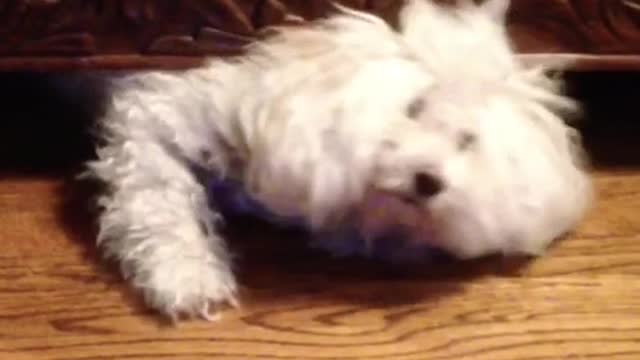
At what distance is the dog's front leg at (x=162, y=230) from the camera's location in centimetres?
118

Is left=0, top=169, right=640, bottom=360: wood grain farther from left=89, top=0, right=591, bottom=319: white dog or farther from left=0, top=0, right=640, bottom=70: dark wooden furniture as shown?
left=0, top=0, right=640, bottom=70: dark wooden furniture

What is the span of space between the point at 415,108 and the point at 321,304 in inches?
7.7

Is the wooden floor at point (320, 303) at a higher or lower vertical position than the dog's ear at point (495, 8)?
lower

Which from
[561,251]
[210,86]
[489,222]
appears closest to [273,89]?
[210,86]

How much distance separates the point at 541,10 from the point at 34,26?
17.7 inches

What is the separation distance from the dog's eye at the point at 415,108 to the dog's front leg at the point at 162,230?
0.22 meters

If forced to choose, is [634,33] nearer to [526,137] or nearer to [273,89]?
[526,137]

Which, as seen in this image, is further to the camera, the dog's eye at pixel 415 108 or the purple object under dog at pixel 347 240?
the purple object under dog at pixel 347 240

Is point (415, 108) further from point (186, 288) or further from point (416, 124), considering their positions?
point (186, 288)

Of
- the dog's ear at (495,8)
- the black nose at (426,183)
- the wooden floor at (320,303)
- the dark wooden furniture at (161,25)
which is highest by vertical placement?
the dog's ear at (495,8)

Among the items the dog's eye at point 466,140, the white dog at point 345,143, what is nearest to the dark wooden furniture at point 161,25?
the white dog at point 345,143

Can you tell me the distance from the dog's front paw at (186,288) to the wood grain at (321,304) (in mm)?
13

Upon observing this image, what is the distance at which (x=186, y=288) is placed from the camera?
118 cm

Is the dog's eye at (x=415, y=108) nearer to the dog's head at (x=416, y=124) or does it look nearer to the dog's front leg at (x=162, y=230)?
the dog's head at (x=416, y=124)
